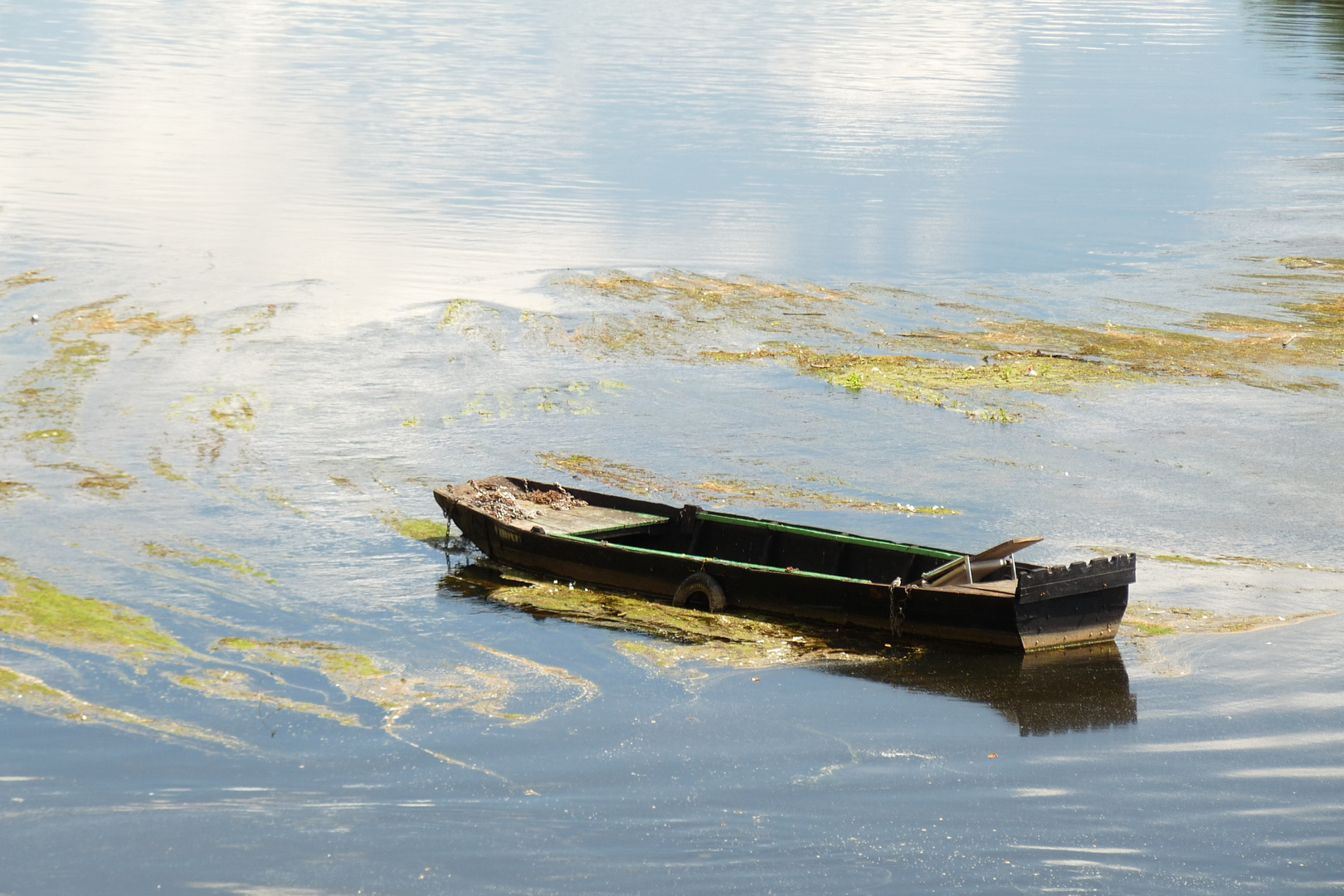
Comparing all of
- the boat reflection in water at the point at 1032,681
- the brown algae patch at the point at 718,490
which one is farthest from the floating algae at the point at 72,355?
the boat reflection in water at the point at 1032,681

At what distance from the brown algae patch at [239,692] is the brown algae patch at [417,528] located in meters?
4.66

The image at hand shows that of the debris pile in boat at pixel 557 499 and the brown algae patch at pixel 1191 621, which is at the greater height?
the debris pile in boat at pixel 557 499

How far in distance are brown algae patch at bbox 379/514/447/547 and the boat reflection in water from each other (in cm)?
657

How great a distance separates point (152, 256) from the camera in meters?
35.4

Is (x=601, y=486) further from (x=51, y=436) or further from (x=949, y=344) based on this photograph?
(x=949, y=344)

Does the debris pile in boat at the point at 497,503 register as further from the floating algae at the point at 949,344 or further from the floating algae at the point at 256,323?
the floating algae at the point at 256,323

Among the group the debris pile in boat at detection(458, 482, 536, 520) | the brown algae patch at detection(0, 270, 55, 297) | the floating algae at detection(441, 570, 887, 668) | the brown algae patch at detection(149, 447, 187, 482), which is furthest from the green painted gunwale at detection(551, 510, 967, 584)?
the brown algae patch at detection(0, 270, 55, 297)

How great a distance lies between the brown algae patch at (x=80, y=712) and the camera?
14188mm

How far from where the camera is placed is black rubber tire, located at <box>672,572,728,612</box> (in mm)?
17531

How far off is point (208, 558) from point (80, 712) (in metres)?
4.39

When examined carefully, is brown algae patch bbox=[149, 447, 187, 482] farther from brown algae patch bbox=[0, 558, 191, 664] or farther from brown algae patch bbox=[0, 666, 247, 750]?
brown algae patch bbox=[0, 666, 247, 750]

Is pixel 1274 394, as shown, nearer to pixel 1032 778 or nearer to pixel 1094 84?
pixel 1032 778

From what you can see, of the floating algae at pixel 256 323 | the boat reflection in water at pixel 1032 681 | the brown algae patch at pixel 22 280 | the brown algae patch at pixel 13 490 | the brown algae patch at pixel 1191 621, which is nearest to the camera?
the boat reflection in water at pixel 1032 681

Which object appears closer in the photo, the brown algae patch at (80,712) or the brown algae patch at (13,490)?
the brown algae patch at (80,712)
